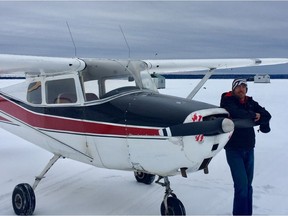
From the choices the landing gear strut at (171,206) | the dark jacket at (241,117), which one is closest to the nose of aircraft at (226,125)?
the dark jacket at (241,117)

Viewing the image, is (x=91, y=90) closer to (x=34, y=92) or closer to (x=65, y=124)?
(x=65, y=124)

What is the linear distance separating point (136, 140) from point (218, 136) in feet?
2.95

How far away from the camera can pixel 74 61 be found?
5.03 metres

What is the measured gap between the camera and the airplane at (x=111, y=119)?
4.03m

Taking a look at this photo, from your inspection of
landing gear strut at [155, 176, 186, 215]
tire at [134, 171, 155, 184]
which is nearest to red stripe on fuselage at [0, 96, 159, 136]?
landing gear strut at [155, 176, 186, 215]

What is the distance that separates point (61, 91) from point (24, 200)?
1475 millimetres

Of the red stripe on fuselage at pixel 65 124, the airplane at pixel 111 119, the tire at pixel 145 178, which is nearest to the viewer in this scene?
the airplane at pixel 111 119

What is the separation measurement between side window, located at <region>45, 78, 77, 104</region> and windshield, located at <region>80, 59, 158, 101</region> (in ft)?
0.66

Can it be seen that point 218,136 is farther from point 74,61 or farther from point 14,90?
point 14,90

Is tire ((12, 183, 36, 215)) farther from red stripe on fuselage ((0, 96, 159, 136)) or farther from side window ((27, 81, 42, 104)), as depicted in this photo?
A: side window ((27, 81, 42, 104))

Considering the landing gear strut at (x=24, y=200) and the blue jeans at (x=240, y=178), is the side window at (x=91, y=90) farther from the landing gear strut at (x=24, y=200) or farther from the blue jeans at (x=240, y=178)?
the blue jeans at (x=240, y=178)

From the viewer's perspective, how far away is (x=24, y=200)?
5.05 metres

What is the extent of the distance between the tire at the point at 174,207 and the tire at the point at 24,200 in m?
1.69

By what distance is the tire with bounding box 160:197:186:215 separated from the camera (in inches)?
179
